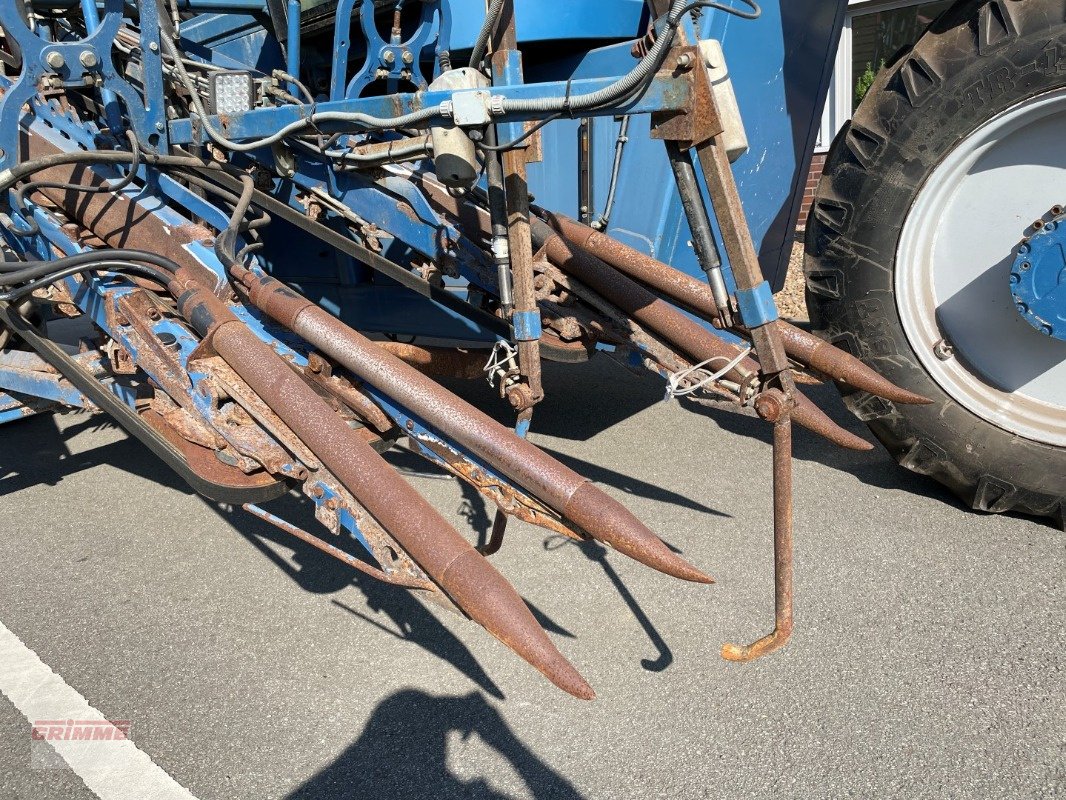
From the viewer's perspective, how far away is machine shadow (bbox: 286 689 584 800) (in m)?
1.89

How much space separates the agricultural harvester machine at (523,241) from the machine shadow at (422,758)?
1.46ft

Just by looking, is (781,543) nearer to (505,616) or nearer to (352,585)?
(505,616)

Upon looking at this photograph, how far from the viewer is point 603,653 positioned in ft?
7.57

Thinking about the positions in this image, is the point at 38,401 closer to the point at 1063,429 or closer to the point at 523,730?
the point at 523,730

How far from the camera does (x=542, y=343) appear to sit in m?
2.83

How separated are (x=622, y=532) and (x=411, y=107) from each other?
122cm

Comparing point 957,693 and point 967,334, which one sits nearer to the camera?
point 957,693

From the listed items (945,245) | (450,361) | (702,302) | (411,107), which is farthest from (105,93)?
(945,245)

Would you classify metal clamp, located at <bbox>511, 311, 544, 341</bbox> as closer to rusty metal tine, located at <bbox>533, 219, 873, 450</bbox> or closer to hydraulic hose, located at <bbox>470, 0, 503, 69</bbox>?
rusty metal tine, located at <bbox>533, 219, 873, 450</bbox>

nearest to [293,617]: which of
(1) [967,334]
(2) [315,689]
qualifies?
(2) [315,689]

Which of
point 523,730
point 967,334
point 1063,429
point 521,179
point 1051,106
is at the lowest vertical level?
point 523,730

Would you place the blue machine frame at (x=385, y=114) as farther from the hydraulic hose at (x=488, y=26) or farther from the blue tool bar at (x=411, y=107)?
the hydraulic hose at (x=488, y=26)

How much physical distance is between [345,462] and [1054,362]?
2.32 meters

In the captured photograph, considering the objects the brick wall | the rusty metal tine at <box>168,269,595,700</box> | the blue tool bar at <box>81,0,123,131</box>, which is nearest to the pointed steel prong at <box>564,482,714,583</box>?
the rusty metal tine at <box>168,269,595,700</box>
